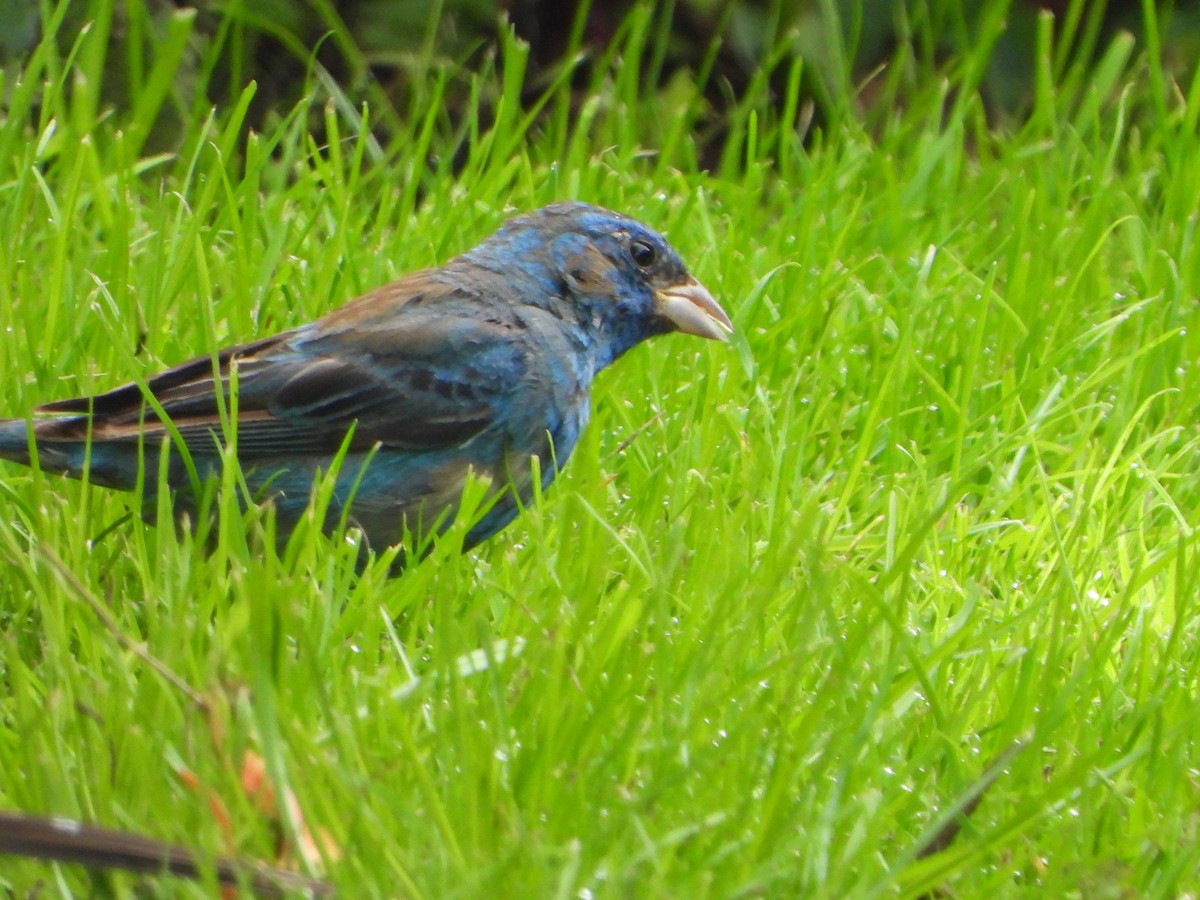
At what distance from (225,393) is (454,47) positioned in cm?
237

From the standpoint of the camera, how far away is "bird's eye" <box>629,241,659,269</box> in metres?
3.80

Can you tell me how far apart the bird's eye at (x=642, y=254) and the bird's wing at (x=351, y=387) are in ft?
1.18

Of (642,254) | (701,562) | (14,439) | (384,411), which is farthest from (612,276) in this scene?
(14,439)

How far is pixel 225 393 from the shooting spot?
11.3 feet

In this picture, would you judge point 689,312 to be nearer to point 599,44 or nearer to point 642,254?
point 642,254

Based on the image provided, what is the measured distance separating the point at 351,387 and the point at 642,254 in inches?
27.0

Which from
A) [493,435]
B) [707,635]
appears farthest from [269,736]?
[493,435]

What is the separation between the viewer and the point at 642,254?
380 centimetres

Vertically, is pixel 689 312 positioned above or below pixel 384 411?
above

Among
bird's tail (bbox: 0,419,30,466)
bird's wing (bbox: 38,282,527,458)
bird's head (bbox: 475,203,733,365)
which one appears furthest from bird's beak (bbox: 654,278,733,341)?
bird's tail (bbox: 0,419,30,466)

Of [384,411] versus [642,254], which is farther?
[642,254]

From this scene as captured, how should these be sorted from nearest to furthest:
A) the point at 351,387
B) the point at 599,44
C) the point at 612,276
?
the point at 351,387
the point at 612,276
the point at 599,44

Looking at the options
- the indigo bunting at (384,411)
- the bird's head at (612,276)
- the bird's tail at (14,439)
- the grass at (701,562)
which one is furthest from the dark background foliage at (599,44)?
the bird's tail at (14,439)

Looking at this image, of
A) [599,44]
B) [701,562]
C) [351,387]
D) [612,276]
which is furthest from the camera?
[599,44]
